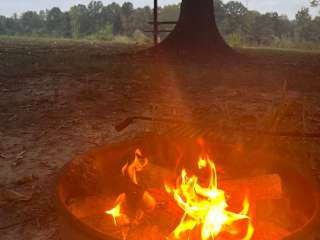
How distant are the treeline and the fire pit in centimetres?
5615

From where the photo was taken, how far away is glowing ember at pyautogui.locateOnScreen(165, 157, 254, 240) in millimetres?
2219

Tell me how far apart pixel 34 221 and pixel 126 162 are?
0.97 m

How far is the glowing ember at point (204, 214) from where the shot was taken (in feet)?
7.28

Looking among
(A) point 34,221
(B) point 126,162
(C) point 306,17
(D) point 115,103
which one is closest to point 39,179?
(A) point 34,221

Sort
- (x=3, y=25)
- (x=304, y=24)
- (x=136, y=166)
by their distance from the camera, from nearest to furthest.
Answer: (x=136, y=166)
(x=304, y=24)
(x=3, y=25)

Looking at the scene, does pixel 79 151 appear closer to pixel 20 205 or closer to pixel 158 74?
pixel 20 205

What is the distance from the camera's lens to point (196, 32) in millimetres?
11789

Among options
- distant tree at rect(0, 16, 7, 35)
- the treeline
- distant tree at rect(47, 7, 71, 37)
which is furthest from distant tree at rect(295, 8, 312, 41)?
distant tree at rect(0, 16, 7, 35)

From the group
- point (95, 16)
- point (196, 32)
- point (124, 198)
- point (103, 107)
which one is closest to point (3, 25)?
point (95, 16)

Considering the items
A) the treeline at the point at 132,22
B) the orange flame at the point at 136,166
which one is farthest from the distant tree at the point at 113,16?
the orange flame at the point at 136,166

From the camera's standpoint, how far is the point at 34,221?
3.06 m

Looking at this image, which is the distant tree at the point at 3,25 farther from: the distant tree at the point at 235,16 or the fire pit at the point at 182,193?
the fire pit at the point at 182,193

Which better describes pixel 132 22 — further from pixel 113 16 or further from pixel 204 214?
pixel 204 214

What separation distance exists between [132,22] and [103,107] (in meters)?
73.5
